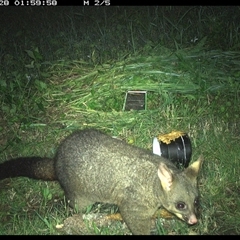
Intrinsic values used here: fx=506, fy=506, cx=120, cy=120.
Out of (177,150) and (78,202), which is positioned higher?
(177,150)

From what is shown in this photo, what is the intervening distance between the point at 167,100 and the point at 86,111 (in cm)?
110

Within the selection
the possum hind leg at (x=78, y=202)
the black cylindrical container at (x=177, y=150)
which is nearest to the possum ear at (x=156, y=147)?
the black cylindrical container at (x=177, y=150)

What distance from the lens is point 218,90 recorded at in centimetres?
682

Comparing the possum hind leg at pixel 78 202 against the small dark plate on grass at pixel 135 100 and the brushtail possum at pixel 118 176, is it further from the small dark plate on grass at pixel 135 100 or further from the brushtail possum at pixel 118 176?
the small dark plate on grass at pixel 135 100

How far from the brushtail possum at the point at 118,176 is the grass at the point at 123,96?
21 cm

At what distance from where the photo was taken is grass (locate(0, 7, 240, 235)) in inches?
215

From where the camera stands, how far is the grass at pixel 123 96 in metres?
5.47

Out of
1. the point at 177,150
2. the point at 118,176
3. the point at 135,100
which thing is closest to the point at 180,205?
the point at 118,176

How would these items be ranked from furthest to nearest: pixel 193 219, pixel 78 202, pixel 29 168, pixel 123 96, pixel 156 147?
pixel 123 96 < pixel 156 147 < pixel 29 168 < pixel 78 202 < pixel 193 219

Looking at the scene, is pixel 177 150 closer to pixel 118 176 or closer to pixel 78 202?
pixel 118 176

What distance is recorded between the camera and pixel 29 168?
5566mm

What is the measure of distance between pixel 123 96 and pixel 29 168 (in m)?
2.00

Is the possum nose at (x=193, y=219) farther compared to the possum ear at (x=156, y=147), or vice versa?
the possum ear at (x=156, y=147)

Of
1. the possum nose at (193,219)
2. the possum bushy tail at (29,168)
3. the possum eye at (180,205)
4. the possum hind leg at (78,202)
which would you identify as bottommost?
the possum hind leg at (78,202)
